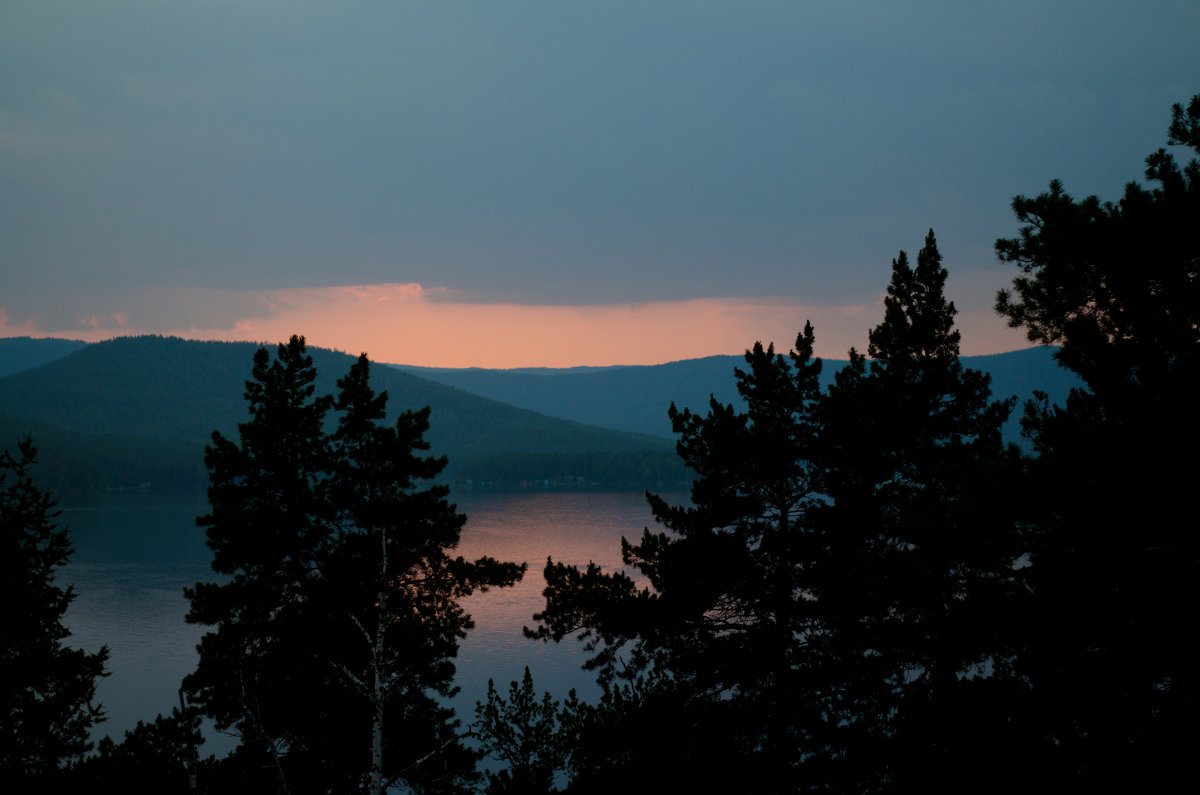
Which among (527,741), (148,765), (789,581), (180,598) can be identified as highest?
(789,581)

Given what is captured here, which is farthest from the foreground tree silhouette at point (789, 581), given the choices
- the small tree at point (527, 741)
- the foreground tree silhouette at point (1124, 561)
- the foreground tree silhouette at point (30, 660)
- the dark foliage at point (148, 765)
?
the foreground tree silhouette at point (30, 660)

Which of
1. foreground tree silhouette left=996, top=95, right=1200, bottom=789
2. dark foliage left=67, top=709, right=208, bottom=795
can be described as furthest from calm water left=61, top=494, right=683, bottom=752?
foreground tree silhouette left=996, top=95, right=1200, bottom=789

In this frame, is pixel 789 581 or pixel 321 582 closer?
pixel 789 581

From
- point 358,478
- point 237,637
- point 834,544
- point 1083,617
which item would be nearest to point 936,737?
point 1083,617

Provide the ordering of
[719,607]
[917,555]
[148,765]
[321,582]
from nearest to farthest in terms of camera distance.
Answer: [917,555]
[719,607]
[321,582]
[148,765]

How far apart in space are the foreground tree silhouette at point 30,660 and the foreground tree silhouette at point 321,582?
278cm

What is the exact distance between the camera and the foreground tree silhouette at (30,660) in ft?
52.8

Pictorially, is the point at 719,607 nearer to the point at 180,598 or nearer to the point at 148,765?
the point at 148,765

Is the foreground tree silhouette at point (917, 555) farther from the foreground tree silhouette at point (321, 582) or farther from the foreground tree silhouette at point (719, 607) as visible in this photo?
the foreground tree silhouette at point (321, 582)

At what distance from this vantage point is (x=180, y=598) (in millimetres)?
66438

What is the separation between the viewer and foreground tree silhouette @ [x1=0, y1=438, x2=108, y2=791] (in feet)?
52.8

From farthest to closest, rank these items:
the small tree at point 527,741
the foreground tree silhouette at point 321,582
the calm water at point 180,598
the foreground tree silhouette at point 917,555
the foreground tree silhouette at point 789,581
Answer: the calm water at point 180,598 < the small tree at point 527,741 < the foreground tree silhouette at point 321,582 < the foreground tree silhouette at point 789,581 < the foreground tree silhouette at point 917,555

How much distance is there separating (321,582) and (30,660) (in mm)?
5551

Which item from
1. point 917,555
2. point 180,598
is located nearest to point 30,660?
point 917,555
